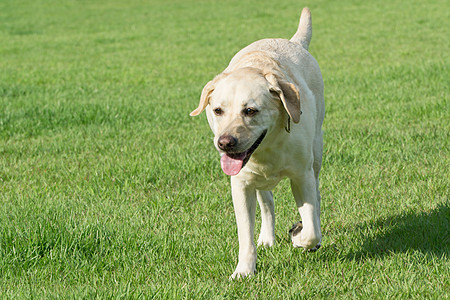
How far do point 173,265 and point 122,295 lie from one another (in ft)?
2.41

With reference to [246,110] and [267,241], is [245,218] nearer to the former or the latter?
[267,241]

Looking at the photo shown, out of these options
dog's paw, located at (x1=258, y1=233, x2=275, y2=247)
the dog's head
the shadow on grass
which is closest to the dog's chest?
the dog's head

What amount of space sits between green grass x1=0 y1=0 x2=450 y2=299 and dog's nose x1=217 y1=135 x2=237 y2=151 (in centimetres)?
85

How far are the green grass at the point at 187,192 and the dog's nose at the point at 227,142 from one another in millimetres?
852

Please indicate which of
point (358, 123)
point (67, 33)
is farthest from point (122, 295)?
point (67, 33)

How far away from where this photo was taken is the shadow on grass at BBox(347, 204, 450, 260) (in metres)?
4.14

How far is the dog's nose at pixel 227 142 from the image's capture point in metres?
3.51

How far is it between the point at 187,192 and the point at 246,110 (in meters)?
2.03

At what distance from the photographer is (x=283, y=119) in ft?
12.7

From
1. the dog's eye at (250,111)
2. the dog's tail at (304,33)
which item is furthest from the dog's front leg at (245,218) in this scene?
the dog's tail at (304,33)

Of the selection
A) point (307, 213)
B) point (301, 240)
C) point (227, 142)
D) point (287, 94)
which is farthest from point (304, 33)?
point (227, 142)

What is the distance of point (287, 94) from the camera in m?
3.75

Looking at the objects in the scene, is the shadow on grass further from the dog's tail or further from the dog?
the dog's tail

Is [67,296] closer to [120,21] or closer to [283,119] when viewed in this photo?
[283,119]
